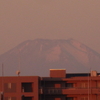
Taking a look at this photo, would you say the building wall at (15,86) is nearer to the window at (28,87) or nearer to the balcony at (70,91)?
the window at (28,87)

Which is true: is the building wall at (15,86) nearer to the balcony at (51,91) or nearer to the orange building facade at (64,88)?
the orange building facade at (64,88)

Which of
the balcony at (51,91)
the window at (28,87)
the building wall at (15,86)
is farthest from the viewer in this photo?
the balcony at (51,91)

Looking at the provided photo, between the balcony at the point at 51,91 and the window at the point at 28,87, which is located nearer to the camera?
the window at the point at 28,87

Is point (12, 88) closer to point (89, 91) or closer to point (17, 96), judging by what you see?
point (17, 96)

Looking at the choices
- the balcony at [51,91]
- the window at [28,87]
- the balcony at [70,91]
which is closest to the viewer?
the window at [28,87]

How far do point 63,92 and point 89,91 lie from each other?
3812 mm

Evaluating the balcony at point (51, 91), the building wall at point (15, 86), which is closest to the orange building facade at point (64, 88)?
the balcony at point (51, 91)

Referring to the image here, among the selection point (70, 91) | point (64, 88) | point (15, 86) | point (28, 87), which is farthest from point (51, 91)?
point (15, 86)

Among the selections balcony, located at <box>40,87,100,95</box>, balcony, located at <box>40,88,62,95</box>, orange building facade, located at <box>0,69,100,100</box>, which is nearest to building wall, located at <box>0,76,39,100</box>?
orange building facade, located at <box>0,69,100,100</box>

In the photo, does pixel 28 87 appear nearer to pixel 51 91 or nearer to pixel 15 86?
pixel 15 86

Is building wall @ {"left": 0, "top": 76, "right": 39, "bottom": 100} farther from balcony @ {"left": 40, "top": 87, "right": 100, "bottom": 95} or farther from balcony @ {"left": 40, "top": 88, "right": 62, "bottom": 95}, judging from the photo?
balcony @ {"left": 40, "top": 88, "right": 62, "bottom": 95}

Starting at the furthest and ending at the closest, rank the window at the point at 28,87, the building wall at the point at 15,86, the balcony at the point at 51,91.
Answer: the balcony at the point at 51,91, the window at the point at 28,87, the building wall at the point at 15,86

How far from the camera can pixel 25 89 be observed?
81312mm

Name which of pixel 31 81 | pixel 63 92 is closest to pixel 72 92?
pixel 63 92
